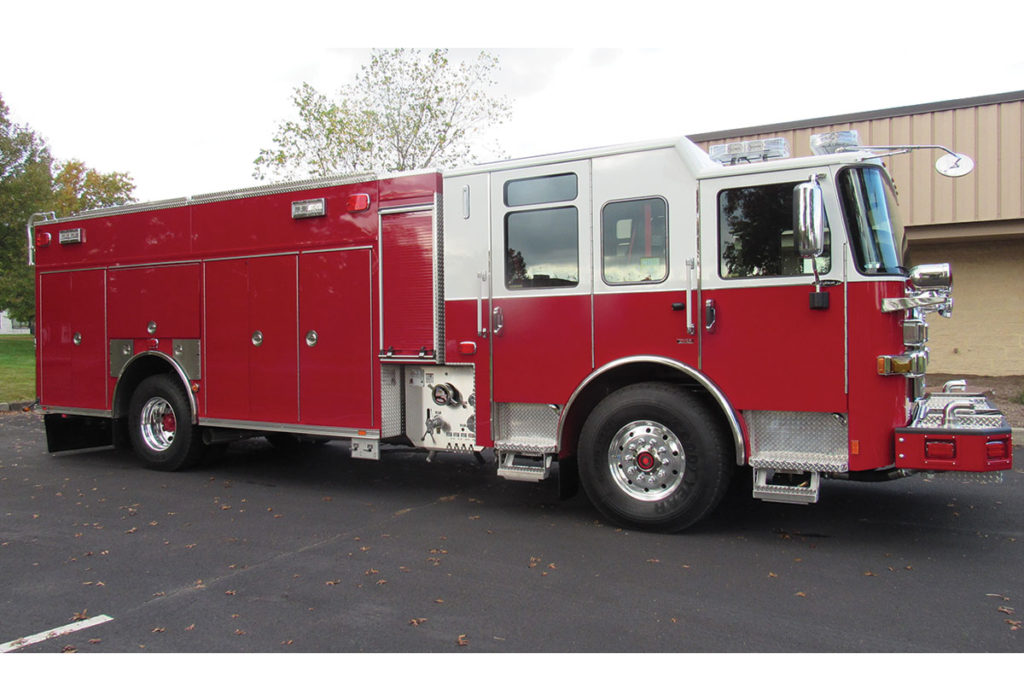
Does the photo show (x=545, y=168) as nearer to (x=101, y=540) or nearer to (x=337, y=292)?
(x=337, y=292)

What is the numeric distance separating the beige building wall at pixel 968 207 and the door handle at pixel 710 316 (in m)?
8.13

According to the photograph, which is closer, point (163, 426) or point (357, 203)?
point (357, 203)

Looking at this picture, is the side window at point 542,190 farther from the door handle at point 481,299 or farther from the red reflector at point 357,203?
the red reflector at point 357,203

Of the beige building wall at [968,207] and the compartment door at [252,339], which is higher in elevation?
the beige building wall at [968,207]

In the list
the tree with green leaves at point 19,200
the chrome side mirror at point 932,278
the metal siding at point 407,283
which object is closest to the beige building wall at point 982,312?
the chrome side mirror at point 932,278

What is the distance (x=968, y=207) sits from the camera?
12.4 meters

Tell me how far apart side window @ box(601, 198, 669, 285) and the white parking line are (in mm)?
4047

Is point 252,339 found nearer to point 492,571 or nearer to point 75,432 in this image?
point 75,432

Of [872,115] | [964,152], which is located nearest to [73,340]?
[872,115]

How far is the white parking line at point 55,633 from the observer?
3.79 m

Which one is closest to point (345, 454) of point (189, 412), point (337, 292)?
point (189, 412)

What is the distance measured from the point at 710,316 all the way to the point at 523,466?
6.50 ft

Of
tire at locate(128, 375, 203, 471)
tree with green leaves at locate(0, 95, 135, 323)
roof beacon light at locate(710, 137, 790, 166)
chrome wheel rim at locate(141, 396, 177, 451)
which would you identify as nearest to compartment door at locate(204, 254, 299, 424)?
tire at locate(128, 375, 203, 471)

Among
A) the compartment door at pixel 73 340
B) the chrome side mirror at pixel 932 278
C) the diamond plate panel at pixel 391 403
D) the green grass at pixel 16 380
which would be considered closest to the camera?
the chrome side mirror at pixel 932 278
